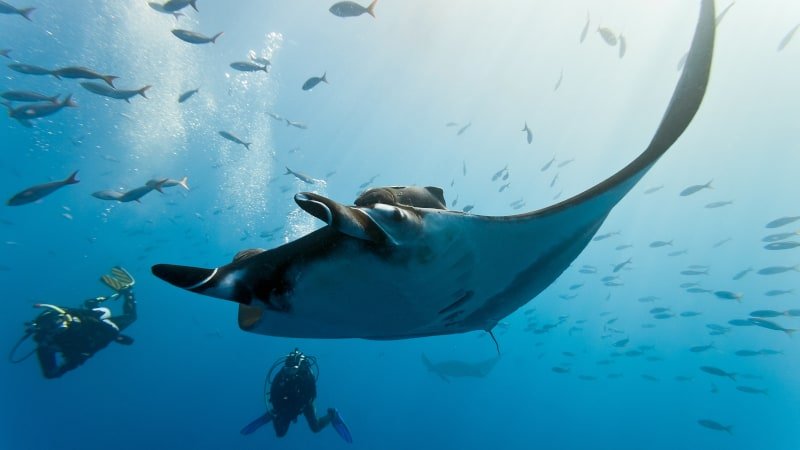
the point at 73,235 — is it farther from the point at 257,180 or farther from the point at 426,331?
the point at 426,331

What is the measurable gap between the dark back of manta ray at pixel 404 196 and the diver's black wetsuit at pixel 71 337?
728 centimetres

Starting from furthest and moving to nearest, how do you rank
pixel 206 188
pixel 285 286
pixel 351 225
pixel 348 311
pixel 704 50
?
1. pixel 206 188
2. pixel 348 311
3. pixel 704 50
4. pixel 285 286
5. pixel 351 225

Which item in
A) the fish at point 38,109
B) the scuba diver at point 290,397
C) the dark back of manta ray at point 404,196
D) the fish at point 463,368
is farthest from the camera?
the fish at point 463,368

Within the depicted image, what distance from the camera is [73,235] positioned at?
41.3 meters

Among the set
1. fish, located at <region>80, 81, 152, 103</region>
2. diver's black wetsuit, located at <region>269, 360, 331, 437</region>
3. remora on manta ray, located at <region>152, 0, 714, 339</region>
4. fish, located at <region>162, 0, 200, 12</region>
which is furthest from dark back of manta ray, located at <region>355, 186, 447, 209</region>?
fish, located at <region>162, 0, 200, 12</region>

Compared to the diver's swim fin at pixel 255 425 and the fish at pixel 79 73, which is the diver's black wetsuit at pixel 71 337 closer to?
the diver's swim fin at pixel 255 425

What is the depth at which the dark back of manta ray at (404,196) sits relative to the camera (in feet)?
5.80

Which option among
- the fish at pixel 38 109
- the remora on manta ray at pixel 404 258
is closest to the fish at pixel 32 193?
the fish at pixel 38 109

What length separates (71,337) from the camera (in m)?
6.65

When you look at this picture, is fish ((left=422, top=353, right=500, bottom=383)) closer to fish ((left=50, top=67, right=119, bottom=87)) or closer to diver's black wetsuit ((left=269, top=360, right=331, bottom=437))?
diver's black wetsuit ((left=269, top=360, right=331, bottom=437))

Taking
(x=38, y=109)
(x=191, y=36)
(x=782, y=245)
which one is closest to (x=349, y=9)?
(x=191, y=36)

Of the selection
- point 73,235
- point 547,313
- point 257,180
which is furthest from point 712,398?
point 73,235

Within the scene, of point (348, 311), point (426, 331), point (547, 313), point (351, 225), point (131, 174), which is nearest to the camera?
point (351, 225)

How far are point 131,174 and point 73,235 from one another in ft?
60.4
